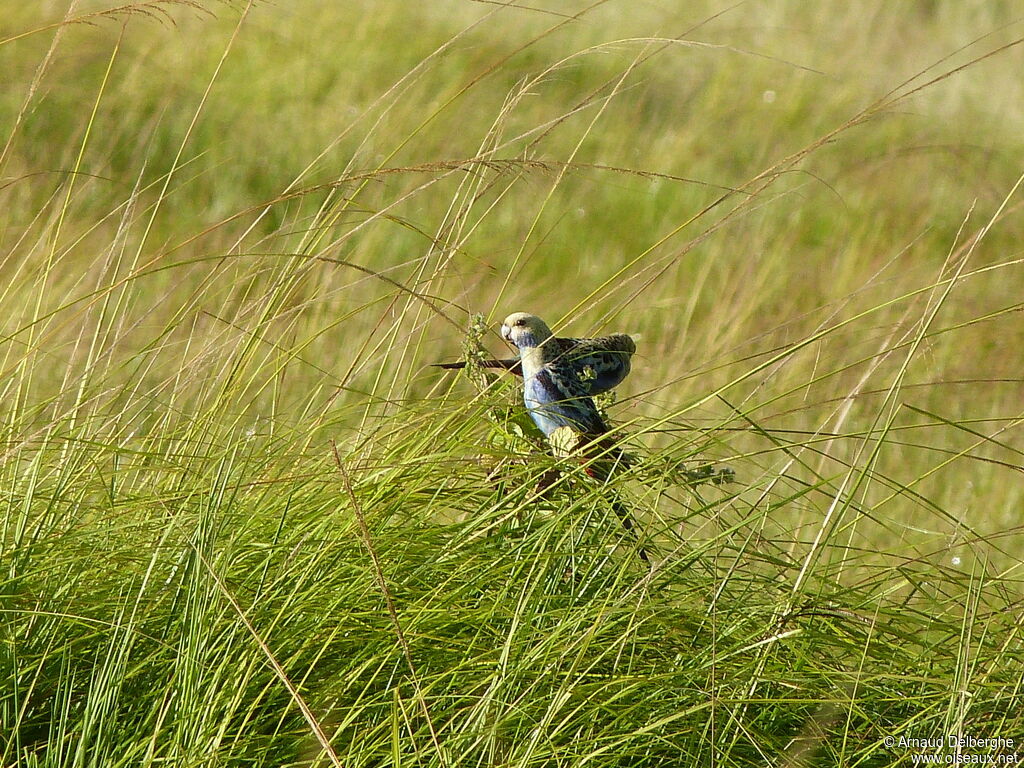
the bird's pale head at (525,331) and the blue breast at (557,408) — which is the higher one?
the bird's pale head at (525,331)

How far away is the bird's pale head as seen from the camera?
6.59ft

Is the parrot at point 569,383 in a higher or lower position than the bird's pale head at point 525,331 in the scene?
lower

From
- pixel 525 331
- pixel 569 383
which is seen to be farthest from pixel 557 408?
pixel 525 331

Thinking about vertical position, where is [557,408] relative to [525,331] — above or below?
below

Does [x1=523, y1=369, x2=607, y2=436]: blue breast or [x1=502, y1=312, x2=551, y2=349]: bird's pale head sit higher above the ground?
[x1=502, y1=312, x2=551, y2=349]: bird's pale head

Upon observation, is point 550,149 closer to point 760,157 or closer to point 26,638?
point 760,157

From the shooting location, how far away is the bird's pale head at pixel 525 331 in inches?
79.1

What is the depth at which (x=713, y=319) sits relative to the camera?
15.3ft

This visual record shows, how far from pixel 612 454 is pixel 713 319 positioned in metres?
2.75

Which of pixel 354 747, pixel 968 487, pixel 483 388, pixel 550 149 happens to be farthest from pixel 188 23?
pixel 354 747

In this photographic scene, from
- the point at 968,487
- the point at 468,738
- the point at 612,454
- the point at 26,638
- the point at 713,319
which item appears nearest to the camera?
the point at 468,738

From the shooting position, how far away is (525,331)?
2.01 metres

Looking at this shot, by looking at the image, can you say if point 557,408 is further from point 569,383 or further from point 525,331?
point 525,331

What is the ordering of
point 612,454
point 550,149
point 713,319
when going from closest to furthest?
1. point 612,454
2. point 713,319
3. point 550,149
